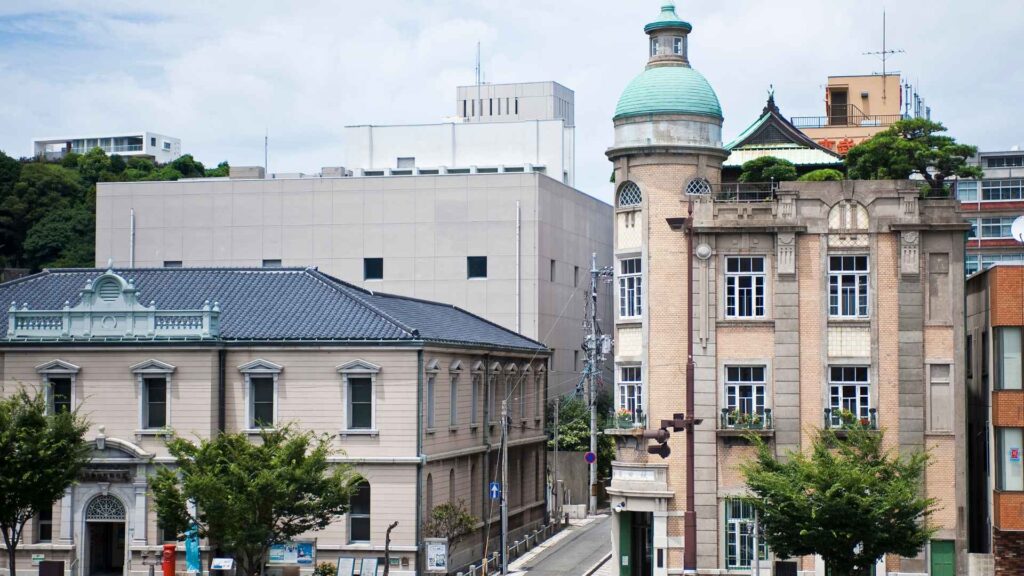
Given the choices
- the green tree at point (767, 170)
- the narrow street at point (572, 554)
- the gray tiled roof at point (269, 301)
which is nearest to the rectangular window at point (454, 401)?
the gray tiled roof at point (269, 301)

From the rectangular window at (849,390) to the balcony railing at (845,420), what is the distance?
0.03 metres

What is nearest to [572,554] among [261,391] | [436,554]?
[436,554]

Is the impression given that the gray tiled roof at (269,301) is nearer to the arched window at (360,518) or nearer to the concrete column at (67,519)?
the arched window at (360,518)

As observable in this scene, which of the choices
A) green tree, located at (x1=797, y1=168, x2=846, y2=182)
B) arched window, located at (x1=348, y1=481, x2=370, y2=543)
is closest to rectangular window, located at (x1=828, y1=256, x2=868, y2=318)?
green tree, located at (x1=797, y1=168, x2=846, y2=182)

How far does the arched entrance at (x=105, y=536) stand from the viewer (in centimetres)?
5022

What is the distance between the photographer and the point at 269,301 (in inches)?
2121

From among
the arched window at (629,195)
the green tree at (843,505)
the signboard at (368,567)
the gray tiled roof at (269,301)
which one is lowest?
the signboard at (368,567)

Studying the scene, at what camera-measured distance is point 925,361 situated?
149ft

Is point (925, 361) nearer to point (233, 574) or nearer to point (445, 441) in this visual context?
point (445, 441)

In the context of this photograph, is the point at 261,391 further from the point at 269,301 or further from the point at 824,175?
the point at 824,175

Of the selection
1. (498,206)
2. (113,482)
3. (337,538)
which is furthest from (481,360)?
(498,206)

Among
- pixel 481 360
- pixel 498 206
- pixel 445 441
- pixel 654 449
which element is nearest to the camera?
pixel 654 449

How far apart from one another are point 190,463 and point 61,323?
1015 centimetres

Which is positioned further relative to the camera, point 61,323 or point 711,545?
point 61,323
